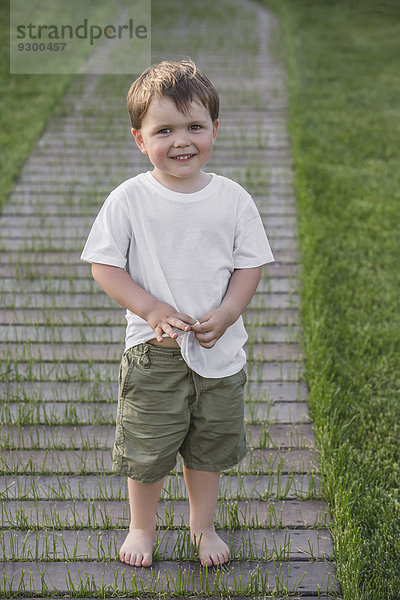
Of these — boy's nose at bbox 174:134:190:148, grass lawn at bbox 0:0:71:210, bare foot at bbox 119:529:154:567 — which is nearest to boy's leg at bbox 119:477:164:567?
bare foot at bbox 119:529:154:567

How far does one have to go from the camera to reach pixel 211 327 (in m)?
2.36

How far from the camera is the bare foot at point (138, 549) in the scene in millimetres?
2662

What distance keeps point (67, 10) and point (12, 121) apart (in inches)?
222

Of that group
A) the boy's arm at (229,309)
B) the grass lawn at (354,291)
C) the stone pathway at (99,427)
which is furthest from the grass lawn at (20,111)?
the boy's arm at (229,309)

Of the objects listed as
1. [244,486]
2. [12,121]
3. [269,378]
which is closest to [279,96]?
[12,121]

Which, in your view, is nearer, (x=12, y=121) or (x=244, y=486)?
(x=244, y=486)

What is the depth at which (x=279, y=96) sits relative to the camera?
8.69 m

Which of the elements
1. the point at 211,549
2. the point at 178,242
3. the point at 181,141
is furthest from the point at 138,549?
the point at 181,141

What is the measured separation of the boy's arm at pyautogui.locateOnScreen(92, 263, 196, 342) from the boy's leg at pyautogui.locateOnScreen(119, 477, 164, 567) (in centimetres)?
60

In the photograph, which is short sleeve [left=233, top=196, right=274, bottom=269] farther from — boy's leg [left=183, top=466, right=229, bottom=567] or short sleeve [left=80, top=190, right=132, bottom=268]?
boy's leg [left=183, top=466, right=229, bottom=567]

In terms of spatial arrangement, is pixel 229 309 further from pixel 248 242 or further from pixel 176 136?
pixel 176 136

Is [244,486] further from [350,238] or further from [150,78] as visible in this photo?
[350,238]

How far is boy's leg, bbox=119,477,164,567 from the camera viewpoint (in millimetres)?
2635

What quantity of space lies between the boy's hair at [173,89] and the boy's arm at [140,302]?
0.46m
